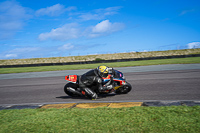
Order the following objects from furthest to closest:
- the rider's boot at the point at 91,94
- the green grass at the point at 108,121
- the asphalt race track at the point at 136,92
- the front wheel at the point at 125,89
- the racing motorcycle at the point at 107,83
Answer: the front wheel at the point at 125,89
the racing motorcycle at the point at 107,83
the rider's boot at the point at 91,94
the asphalt race track at the point at 136,92
the green grass at the point at 108,121

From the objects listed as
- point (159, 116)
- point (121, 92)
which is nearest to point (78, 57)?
point (121, 92)

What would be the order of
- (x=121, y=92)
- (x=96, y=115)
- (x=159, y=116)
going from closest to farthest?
(x=159, y=116) < (x=96, y=115) < (x=121, y=92)

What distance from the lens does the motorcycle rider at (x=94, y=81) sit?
23.4ft

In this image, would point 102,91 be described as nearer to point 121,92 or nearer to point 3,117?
point 121,92

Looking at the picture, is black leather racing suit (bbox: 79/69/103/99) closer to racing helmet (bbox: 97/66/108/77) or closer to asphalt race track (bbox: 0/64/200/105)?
racing helmet (bbox: 97/66/108/77)

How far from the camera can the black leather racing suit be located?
714 centimetres

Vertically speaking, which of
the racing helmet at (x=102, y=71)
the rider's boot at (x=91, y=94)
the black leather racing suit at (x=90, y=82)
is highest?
the racing helmet at (x=102, y=71)

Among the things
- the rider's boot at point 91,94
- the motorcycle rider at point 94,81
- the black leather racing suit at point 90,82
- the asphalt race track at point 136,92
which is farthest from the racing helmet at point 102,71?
the asphalt race track at point 136,92

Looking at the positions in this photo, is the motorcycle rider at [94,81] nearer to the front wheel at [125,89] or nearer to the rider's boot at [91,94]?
the rider's boot at [91,94]

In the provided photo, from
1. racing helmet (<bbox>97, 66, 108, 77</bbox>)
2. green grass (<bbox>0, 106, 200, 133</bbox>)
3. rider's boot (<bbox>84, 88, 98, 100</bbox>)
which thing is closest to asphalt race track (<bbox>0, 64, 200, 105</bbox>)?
rider's boot (<bbox>84, 88, 98, 100</bbox>)

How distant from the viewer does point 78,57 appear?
58.2 meters

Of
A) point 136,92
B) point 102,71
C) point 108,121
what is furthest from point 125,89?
point 108,121

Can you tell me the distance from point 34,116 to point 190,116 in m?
4.07

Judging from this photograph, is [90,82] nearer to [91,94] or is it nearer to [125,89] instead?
[91,94]
